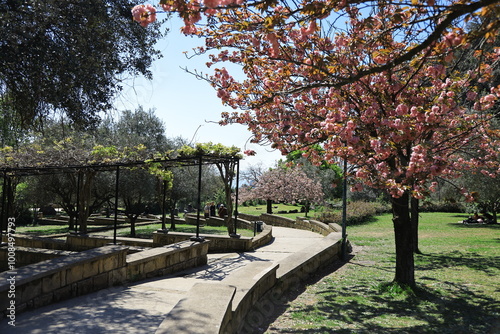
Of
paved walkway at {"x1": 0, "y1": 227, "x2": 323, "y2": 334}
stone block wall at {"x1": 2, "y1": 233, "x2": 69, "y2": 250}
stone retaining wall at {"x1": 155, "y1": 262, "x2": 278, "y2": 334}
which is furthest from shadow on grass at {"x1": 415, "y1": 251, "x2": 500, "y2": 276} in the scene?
stone block wall at {"x1": 2, "y1": 233, "x2": 69, "y2": 250}

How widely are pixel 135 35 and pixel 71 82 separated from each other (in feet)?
8.09

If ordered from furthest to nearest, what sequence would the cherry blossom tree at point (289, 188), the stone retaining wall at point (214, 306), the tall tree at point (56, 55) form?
the cherry blossom tree at point (289, 188) < the tall tree at point (56, 55) < the stone retaining wall at point (214, 306)

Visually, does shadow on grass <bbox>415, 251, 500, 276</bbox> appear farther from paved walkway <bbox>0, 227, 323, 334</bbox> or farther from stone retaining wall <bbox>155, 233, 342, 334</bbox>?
paved walkway <bbox>0, 227, 323, 334</bbox>

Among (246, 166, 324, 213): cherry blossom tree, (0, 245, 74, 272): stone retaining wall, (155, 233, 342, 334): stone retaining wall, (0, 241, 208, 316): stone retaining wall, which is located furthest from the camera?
(246, 166, 324, 213): cherry blossom tree

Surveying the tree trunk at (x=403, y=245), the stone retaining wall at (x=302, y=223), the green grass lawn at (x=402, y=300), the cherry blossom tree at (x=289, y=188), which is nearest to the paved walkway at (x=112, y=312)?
the green grass lawn at (x=402, y=300)

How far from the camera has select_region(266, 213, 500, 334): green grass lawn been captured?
19.5ft

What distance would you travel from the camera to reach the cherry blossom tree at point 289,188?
3247 cm

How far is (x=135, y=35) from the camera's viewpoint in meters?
9.08

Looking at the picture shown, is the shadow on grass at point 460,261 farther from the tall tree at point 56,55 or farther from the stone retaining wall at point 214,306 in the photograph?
the tall tree at point 56,55

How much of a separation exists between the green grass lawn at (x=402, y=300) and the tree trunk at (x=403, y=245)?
1.11ft

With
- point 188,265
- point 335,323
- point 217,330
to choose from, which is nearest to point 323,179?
point 188,265

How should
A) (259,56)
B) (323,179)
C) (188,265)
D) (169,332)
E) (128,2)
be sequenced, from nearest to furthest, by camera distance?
(169,332), (259,56), (128,2), (188,265), (323,179)

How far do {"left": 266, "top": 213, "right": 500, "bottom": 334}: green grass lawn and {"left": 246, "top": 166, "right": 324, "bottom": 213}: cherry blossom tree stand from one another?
767 inches

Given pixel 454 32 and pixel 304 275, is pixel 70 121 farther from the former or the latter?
pixel 454 32
